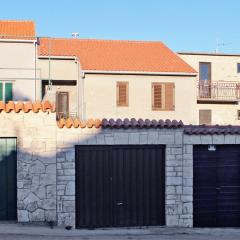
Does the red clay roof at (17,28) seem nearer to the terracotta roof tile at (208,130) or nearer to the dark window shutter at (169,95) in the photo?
the dark window shutter at (169,95)

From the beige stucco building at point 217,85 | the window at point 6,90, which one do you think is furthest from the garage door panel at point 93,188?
the beige stucco building at point 217,85

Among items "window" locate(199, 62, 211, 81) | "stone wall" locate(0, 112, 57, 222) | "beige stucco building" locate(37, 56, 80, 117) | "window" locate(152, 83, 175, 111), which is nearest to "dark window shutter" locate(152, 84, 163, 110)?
"window" locate(152, 83, 175, 111)

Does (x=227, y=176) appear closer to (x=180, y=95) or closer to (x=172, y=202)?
(x=172, y=202)

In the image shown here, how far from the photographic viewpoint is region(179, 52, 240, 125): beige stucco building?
33.9 metres

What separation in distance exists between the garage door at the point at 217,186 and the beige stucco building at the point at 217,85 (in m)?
21.2

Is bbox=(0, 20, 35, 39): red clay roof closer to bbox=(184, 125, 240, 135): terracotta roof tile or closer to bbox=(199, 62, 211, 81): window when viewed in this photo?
bbox=(199, 62, 211, 81): window

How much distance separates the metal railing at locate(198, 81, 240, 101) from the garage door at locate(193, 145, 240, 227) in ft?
68.1

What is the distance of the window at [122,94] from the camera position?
29719mm

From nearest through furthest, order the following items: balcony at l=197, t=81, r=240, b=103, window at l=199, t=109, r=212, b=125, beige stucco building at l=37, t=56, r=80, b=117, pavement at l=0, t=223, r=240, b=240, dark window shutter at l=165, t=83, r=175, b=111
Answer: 1. pavement at l=0, t=223, r=240, b=240
2. beige stucco building at l=37, t=56, r=80, b=117
3. dark window shutter at l=165, t=83, r=175, b=111
4. balcony at l=197, t=81, r=240, b=103
5. window at l=199, t=109, r=212, b=125

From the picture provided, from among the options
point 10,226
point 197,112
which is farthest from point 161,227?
point 197,112

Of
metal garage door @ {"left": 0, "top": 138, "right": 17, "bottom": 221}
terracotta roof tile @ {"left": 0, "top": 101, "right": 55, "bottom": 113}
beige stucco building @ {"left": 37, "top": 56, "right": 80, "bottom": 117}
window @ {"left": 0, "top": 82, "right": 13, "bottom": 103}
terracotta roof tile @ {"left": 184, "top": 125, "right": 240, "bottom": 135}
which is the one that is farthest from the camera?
beige stucco building @ {"left": 37, "top": 56, "right": 80, "bottom": 117}

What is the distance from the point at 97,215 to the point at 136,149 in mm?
1955

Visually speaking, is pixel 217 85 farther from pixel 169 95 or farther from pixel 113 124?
pixel 113 124

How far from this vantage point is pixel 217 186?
497 inches
